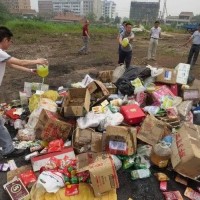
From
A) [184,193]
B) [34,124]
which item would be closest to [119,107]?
[34,124]

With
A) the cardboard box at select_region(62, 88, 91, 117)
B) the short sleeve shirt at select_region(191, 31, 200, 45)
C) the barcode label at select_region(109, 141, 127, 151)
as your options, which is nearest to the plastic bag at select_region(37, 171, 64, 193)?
the barcode label at select_region(109, 141, 127, 151)

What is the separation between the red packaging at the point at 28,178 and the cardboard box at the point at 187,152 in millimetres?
1637

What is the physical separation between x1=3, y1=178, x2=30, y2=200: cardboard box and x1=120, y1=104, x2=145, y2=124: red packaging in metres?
1.60

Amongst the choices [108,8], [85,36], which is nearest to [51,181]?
[85,36]

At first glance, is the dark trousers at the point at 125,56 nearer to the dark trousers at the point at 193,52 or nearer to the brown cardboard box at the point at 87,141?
the dark trousers at the point at 193,52

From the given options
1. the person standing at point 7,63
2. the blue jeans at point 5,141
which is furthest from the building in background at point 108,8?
the blue jeans at point 5,141

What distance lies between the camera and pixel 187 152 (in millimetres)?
2641

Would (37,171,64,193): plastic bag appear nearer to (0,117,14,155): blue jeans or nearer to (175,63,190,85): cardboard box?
(0,117,14,155): blue jeans

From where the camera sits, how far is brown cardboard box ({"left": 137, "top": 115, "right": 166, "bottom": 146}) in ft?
10.5

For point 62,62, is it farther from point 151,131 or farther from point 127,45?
point 151,131

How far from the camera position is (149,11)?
60.9 meters

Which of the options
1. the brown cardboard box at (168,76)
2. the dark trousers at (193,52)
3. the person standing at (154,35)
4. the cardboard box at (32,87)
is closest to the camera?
the cardboard box at (32,87)

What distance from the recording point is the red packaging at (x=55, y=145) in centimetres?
311

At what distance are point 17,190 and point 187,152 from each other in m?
1.90
